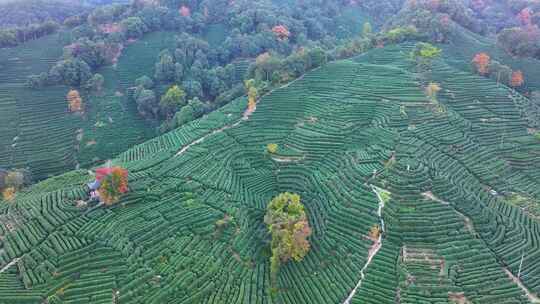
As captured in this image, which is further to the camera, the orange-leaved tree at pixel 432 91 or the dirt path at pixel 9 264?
the orange-leaved tree at pixel 432 91

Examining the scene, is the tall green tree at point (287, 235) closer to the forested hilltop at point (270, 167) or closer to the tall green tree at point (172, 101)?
the forested hilltop at point (270, 167)

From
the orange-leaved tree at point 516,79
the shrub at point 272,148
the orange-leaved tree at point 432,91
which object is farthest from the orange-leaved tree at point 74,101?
the orange-leaved tree at point 516,79

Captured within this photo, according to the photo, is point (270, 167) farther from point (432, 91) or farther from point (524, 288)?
point (524, 288)

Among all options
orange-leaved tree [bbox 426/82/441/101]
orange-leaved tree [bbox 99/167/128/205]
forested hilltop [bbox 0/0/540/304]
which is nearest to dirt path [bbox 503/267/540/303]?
forested hilltop [bbox 0/0/540/304]

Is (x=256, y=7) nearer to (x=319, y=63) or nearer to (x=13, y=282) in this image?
(x=319, y=63)

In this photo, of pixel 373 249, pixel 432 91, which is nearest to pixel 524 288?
pixel 373 249

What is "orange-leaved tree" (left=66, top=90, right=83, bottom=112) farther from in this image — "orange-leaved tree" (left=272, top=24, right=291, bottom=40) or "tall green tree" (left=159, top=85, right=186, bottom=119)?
"orange-leaved tree" (left=272, top=24, right=291, bottom=40)
